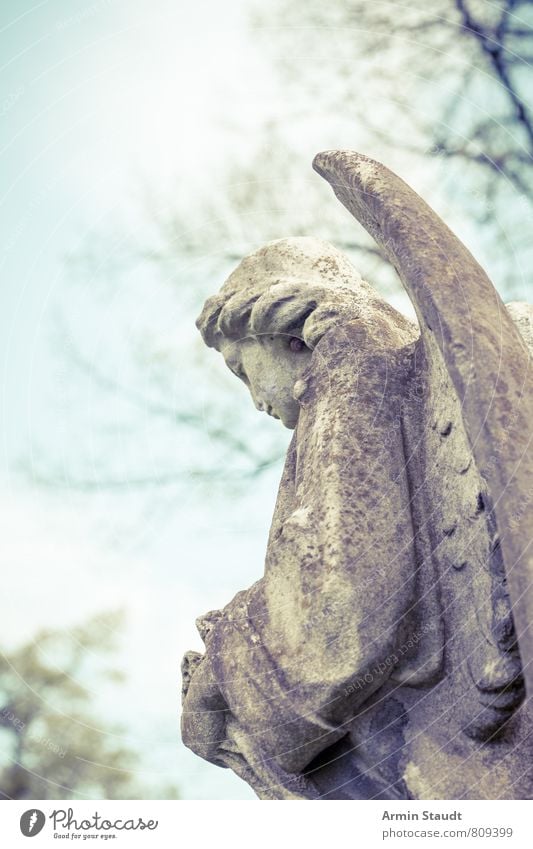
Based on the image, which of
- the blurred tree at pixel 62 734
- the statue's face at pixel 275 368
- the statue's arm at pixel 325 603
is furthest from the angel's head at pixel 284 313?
the blurred tree at pixel 62 734

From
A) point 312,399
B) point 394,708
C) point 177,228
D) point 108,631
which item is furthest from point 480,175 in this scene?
point 394,708

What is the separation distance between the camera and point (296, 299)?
326 centimetres

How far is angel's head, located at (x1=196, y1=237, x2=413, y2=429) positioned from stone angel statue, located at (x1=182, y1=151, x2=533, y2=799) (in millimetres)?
90

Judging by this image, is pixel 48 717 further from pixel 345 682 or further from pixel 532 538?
pixel 532 538

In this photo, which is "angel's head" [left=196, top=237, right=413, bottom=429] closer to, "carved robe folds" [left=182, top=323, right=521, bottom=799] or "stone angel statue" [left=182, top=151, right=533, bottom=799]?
"stone angel statue" [left=182, top=151, right=533, bottom=799]

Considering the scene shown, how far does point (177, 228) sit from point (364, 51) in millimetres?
1520

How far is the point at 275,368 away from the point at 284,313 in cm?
19

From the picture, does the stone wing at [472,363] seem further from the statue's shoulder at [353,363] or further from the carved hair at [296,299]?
the carved hair at [296,299]

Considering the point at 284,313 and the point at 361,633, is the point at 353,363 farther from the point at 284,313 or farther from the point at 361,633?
the point at 361,633

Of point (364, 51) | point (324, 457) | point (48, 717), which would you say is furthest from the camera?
point (364, 51)

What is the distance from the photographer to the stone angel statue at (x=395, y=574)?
8.11 ft

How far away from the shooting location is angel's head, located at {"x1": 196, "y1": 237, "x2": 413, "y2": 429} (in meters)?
3.23

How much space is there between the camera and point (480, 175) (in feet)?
21.1

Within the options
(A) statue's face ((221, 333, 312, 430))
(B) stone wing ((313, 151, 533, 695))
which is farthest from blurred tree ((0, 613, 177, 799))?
(B) stone wing ((313, 151, 533, 695))
